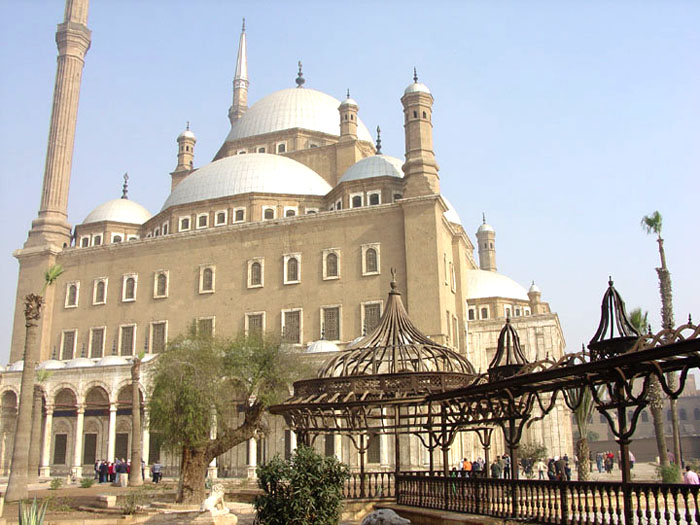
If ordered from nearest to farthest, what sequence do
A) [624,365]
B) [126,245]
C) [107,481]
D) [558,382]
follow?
[624,365], [558,382], [107,481], [126,245]

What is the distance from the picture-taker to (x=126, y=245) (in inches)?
1325

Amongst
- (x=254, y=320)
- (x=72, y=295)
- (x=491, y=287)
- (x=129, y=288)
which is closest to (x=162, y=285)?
(x=129, y=288)

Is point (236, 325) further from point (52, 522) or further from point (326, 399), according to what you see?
point (326, 399)

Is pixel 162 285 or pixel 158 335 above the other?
pixel 162 285

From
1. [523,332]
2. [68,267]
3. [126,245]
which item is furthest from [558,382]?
[68,267]

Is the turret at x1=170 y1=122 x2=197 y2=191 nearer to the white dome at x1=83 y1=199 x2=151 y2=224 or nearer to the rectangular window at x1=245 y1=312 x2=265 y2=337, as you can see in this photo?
the white dome at x1=83 y1=199 x2=151 y2=224

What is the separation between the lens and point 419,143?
29312 mm

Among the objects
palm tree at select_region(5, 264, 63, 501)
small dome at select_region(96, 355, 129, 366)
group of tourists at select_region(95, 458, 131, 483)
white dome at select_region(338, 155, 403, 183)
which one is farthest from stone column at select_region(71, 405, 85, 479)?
white dome at select_region(338, 155, 403, 183)

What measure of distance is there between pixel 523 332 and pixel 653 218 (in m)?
11.7

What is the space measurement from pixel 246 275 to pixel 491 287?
1521 centimetres

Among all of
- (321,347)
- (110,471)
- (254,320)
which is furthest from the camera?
(254,320)

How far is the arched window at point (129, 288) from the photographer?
32.8m

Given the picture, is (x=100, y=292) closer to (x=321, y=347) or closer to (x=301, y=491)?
(x=321, y=347)

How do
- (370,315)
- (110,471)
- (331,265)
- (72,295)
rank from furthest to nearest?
(72,295), (331,265), (370,315), (110,471)
